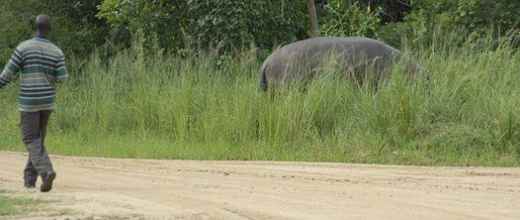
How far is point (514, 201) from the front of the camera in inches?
342

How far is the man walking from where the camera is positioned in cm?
955

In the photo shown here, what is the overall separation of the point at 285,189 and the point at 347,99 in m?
4.99

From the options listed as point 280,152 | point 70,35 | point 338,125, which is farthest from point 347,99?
point 70,35

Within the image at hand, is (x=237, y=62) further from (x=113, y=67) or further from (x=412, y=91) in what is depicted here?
(x=412, y=91)

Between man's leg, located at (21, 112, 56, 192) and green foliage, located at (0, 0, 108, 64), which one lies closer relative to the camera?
man's leg, located at (21, 112, 56, 192)

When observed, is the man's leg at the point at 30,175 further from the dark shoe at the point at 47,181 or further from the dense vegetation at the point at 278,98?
the dense vegetation at the point at 278,98

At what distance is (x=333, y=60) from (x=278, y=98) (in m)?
1.06

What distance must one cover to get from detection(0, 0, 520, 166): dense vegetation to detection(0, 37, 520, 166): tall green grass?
21 millimetres

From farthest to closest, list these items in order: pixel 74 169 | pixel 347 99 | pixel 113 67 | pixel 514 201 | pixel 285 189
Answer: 1. pixel 113 67
2. pixel 347 99
3. pixel 74 169
4. pixel 285 189
5. pixel 514 201

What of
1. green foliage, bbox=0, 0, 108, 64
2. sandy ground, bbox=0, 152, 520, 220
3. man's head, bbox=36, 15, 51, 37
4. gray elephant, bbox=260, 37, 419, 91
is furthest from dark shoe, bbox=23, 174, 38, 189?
green foliage, bbox=0, 0, 108, 64

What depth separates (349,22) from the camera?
20172 mm

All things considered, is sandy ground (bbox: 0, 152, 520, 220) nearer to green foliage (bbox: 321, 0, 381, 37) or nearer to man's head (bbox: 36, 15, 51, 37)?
man's head (bbox: 36, 15, 51, 37)

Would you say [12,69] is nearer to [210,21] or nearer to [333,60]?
[333,60]

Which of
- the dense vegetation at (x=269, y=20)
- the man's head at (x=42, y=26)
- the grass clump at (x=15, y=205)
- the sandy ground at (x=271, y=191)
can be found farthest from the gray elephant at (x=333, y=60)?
the grass clump at (x=15, y=205)
